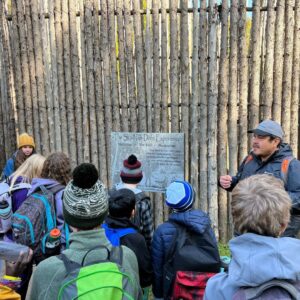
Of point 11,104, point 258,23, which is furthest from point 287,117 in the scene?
point 11,104

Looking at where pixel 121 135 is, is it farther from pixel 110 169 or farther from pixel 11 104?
pixel 11 104

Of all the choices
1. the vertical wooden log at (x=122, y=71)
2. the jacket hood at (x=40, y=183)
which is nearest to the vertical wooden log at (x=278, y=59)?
the vertical wooden log at (x=122, y=71)

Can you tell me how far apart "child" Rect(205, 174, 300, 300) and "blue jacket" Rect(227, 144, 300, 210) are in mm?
1613

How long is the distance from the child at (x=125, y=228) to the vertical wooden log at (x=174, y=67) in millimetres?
2895

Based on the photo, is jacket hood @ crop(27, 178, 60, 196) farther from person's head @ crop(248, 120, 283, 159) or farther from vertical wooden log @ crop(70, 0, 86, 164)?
vertical wooden log @ crop(70, 0, 86, 164)

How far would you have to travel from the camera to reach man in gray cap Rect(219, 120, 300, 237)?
3.43 meters

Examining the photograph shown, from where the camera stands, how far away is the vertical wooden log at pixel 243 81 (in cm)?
532

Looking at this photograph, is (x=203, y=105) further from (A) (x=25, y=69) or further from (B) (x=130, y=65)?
(A) (x=25, y=69)

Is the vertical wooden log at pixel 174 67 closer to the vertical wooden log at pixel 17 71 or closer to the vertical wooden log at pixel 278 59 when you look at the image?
the vertical wooden log at pixel 278 59

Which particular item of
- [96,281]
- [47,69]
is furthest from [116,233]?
[47,69]

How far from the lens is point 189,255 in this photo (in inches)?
105

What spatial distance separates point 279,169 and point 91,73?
12.1 feet

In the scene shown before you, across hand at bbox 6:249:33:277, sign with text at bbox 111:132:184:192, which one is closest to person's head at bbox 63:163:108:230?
hand at bbox 6:249:33:277

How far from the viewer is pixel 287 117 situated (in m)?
5.34
